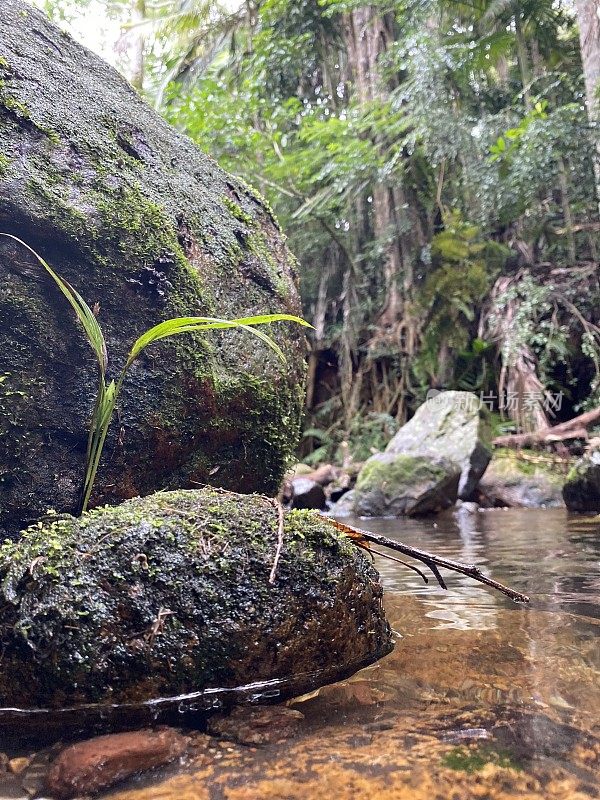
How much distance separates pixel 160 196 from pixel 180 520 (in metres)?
1.68

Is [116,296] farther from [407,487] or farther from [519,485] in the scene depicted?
[519,485]

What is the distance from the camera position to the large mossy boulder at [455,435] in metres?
7.65

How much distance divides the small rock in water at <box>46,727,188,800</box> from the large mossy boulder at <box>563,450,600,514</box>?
5713mm

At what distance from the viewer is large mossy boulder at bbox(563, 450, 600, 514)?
19.3 feet

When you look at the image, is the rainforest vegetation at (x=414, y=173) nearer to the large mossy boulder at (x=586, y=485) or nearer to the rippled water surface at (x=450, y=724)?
the large mossy boulder at (x=586, y=485)

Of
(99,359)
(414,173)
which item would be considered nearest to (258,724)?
(99,359)

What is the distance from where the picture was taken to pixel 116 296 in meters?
2.36

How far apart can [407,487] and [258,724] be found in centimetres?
565

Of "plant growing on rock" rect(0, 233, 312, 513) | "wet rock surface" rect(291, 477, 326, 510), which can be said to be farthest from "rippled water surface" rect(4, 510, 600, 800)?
"wet rock surface" rect(291, 477, 326, 510)

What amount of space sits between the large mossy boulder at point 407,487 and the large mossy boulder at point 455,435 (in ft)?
1.28

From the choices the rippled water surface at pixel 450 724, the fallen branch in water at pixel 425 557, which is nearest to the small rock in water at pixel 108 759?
the rippled water surface at pixel 450 724

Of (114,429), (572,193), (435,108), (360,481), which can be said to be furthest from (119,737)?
(435,108)

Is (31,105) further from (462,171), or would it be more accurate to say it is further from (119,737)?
(462,171)

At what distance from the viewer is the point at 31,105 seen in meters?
2.33
